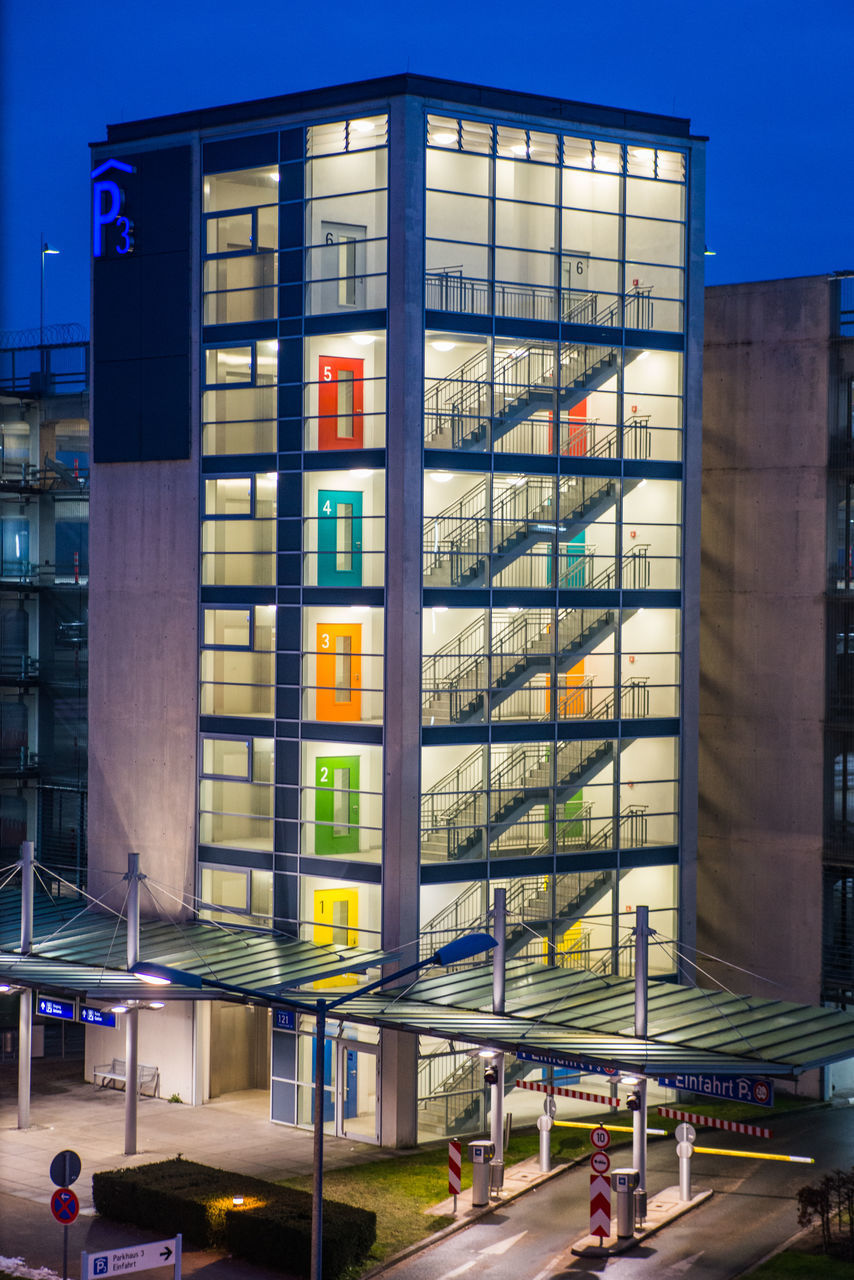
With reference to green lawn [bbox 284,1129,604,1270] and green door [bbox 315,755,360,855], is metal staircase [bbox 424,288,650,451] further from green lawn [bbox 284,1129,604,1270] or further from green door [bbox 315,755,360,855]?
green lawn [bbox 284,1129,604,1270]

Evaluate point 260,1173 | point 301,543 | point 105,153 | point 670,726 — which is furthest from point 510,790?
point 105,153

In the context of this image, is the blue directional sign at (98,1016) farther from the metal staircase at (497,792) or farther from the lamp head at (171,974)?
the metal staircase at (497,792)

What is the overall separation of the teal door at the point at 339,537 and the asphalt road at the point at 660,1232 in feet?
46.9

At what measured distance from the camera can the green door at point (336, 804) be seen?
41.1 meters

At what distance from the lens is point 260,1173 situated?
1405 inches

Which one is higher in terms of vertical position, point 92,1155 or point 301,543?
point 301,543

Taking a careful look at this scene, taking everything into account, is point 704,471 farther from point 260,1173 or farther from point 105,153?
point 260,1173

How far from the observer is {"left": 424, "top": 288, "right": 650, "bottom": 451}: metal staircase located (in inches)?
1604

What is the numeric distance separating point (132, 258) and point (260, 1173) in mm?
22116

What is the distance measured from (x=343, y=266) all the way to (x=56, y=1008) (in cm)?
1816

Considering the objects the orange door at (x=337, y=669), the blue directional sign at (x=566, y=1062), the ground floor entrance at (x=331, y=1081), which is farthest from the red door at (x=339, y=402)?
the blue directional sign at (x=566, y=1062)

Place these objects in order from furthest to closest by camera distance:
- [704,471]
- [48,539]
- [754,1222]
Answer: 1. [48,539]
2. [704,471]
3. [754,1222]

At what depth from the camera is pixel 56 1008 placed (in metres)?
35.9

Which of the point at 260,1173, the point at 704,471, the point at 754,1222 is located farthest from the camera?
the point at 704,471
